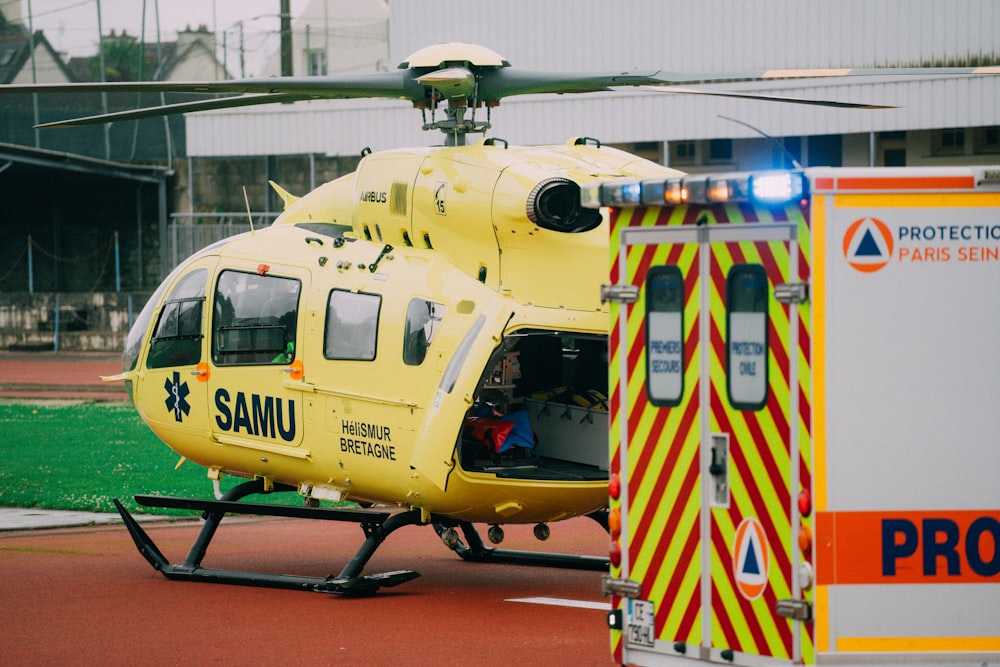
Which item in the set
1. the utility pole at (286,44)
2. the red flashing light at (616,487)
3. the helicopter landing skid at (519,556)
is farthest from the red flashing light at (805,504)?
the utility pole at (286,44)

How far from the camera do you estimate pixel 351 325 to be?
1105cm

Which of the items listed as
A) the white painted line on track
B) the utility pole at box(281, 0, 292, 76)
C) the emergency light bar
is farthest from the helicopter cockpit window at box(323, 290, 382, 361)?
the utility pole at box(281, 0, 292, 76)

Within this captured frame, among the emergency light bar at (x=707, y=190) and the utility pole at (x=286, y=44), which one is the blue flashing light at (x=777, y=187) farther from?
the utility pole at (x=286, y=44)

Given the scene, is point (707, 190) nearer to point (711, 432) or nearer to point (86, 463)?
point (711, 432)

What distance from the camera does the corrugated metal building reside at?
30047mm

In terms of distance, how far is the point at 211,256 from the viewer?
40.2ft

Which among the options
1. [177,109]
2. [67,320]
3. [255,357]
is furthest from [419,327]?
[67,320]

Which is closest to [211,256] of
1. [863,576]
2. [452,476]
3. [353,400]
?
[353,400]

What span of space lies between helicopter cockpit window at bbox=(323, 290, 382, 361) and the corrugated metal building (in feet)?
60.9

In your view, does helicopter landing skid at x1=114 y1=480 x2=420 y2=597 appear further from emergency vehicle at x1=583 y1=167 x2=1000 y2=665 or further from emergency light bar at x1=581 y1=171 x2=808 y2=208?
emergency vehicle at x1=583 y1=167 x2=1000 y2=665

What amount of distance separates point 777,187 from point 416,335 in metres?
4.40

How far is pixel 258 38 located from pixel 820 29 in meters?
14.8

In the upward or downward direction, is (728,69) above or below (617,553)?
above

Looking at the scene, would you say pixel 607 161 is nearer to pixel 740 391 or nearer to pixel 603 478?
pixel 603 478
